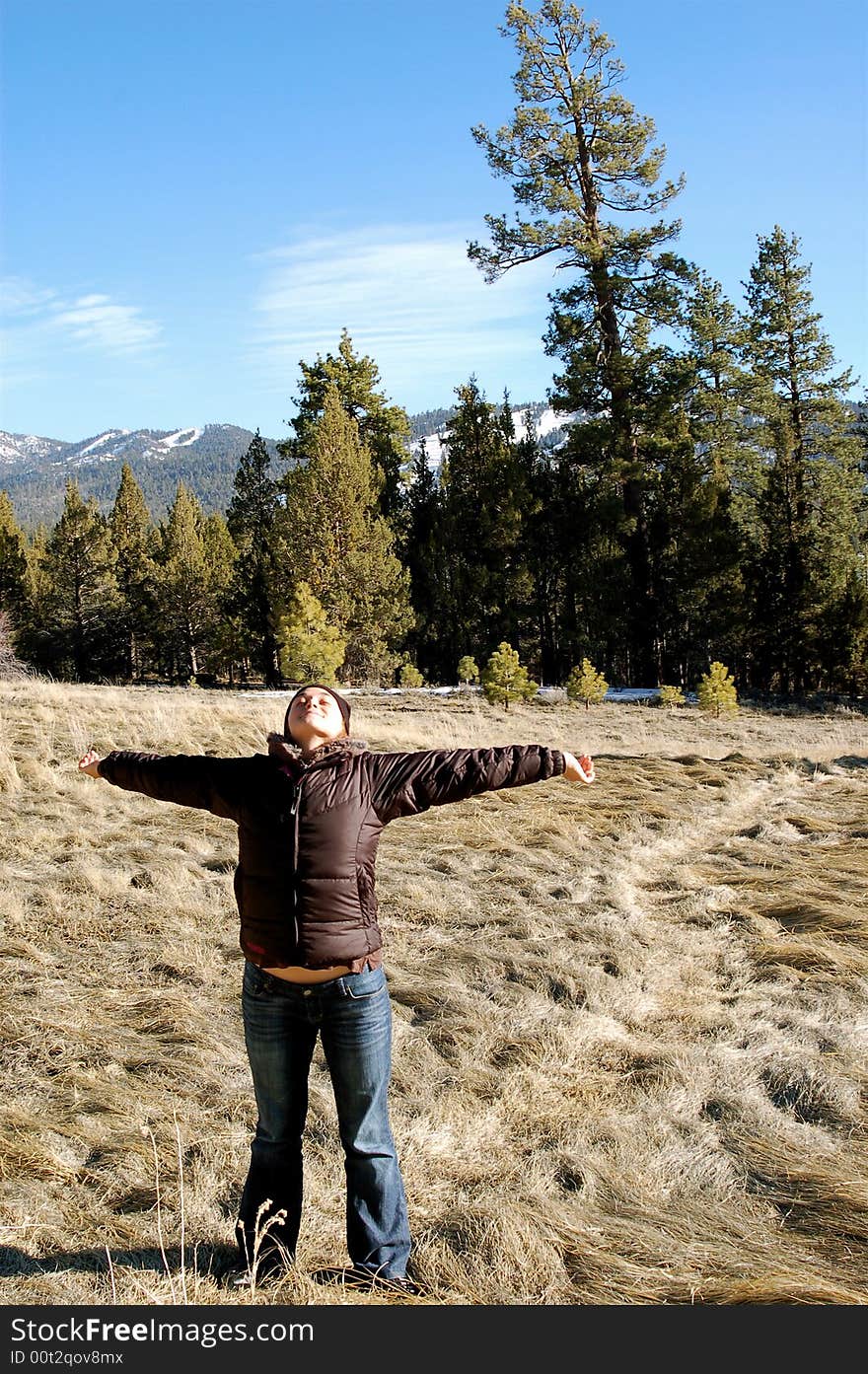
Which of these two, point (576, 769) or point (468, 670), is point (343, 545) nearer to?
point (468, 670)

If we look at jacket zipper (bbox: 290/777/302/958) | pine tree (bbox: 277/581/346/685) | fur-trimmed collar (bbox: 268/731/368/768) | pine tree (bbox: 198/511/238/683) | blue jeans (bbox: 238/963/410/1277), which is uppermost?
pine tree (bbox: 198/511/238/683)

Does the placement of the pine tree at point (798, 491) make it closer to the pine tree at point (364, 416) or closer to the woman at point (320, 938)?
the pine tree at point (364, 416)

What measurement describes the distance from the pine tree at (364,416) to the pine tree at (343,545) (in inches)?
162

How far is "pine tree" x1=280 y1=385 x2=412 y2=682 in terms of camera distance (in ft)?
90.9

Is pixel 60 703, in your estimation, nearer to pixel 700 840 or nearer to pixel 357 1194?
pixel 700 840

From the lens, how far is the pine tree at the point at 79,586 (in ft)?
135

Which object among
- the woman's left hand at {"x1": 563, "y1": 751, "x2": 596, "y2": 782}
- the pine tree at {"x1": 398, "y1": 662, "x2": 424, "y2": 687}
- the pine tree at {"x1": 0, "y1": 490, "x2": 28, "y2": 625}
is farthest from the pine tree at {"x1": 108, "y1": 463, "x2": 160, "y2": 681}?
the woman's left hand at {"x1": 563, "y1": 751, "x2": 596, "y2": 782}

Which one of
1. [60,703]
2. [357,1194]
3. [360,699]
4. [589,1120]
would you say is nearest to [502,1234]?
[357,1194]

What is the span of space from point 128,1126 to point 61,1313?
1052 mm

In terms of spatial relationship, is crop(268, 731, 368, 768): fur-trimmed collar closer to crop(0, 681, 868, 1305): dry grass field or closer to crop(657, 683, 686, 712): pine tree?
crop(0, 681, 868, 1305): dry grass field

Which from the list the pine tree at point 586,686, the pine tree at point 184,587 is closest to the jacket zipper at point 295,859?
the pine tree at point 586,686

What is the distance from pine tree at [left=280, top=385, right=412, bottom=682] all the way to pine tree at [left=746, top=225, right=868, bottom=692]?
11713mm

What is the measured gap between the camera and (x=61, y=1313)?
271 cm

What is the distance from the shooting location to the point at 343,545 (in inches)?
1117
